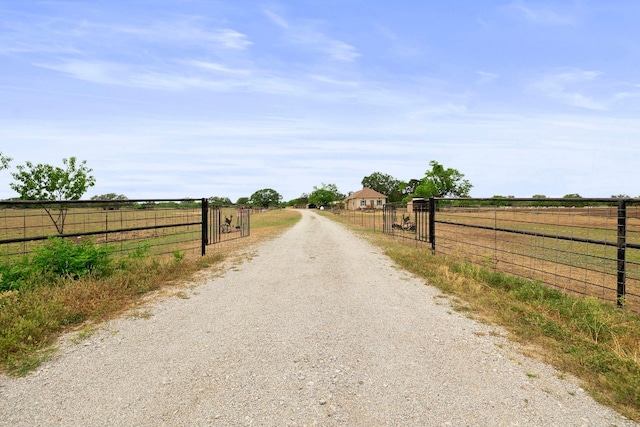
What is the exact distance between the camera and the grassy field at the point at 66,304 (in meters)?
3.75

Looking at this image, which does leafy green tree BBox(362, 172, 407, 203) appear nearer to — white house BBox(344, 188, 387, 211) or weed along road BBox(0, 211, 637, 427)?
white house BBox(344, 188, 387, 211)

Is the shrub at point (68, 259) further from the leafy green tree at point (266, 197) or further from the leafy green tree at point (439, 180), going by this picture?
the leafy green tree at point (266, 197)

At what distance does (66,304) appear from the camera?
196 inches

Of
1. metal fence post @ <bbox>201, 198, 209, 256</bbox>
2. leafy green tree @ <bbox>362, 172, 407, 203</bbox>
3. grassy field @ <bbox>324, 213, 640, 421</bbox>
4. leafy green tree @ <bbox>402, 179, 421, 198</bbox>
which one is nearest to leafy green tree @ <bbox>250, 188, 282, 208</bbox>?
leafy green tree @ <bbox>362, 172, 407, 203</bbox>

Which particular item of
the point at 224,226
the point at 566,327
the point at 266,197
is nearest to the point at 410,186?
the point at 266,197

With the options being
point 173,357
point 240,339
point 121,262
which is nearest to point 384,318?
point 240,339

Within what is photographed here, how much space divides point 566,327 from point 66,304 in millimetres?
7264

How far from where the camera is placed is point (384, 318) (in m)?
4.86

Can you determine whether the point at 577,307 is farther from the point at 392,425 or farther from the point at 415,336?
the point at 392,425

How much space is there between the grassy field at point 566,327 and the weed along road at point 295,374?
0.24 metres

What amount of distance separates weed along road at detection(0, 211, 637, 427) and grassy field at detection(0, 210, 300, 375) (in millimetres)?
344

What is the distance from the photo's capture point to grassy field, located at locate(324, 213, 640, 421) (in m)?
3.04

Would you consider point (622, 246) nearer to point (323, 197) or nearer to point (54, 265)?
point (54, 265)

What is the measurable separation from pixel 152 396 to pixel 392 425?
2104 mm
